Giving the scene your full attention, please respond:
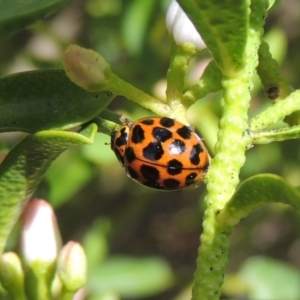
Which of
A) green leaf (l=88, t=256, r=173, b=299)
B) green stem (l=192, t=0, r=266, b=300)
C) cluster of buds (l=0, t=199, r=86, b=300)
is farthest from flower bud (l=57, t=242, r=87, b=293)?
green leaf (l=88, t=256, r=173, b=299)

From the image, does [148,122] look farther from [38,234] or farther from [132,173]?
[38,234]

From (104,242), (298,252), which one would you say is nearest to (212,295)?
(104,242)

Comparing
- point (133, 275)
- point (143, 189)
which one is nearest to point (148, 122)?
point (133, 275)

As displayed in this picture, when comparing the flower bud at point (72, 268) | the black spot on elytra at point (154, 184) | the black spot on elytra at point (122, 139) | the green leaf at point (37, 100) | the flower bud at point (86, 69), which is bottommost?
→ the flower bud at point (72, 268)

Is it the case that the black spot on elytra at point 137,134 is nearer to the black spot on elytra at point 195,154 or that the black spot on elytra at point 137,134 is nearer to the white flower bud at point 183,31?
the black spot on elytra at point 195,154

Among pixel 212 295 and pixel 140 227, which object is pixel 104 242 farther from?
pixel 212 295

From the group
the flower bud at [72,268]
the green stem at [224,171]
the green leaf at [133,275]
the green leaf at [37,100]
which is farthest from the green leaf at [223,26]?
the green leaf at [133,275]
